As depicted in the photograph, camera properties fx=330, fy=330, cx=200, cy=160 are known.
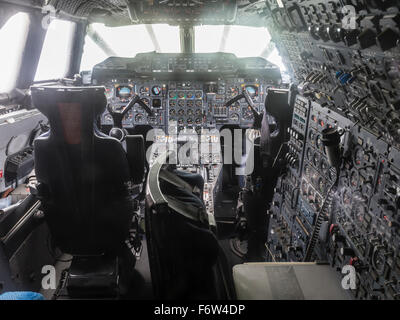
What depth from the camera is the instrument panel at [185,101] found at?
16.6 feet

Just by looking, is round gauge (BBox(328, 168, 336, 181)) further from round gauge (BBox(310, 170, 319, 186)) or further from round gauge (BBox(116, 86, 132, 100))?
round gauge (BBox(116, 86, 132, 100))

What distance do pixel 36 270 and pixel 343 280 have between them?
8.19 ft

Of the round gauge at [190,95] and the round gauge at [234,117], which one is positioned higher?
the round gauge at [190,95]

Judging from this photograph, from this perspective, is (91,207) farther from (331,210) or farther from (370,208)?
(370,208)

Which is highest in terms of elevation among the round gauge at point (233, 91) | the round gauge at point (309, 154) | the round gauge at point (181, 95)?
the round gauge at point (233, 91)

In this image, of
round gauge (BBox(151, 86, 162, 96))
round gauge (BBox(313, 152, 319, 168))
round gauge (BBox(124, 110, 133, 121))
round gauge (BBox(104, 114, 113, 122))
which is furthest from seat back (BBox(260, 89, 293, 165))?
round gauge (BBox(104, 114, 113, 122))

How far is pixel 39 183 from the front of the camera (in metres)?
2.46

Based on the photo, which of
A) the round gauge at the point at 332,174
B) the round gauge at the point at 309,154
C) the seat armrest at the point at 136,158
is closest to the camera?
the round gauge at the point at 332,174

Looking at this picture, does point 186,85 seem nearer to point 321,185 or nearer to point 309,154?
point 309,154

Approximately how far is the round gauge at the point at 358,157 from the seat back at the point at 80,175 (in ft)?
5.13

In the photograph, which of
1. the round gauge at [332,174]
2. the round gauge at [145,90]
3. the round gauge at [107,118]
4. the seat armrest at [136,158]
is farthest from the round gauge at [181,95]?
the round gauge at [332,174]

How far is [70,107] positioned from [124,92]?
2.99 metres

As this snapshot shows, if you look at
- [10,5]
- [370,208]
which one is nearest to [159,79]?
[10,5]

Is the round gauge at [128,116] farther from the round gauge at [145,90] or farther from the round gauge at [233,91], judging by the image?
the round gauge at [233,91]
